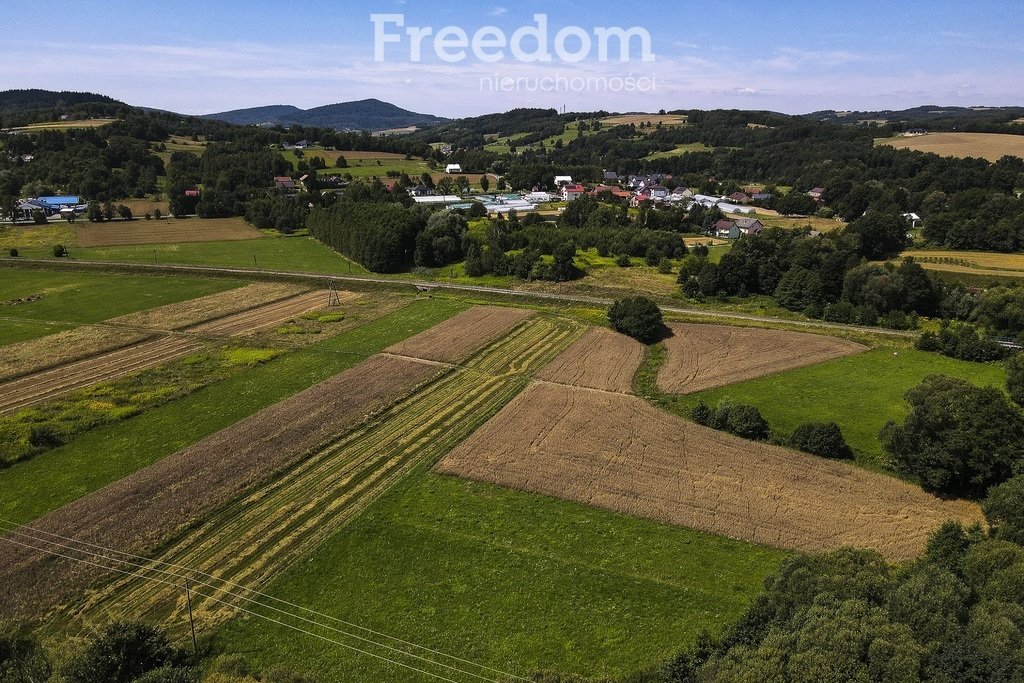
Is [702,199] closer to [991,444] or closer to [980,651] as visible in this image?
[991,444]

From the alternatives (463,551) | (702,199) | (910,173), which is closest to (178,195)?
(702,199)

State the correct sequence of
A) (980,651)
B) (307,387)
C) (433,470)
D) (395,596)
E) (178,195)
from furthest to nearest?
(178,195)
(307,387)
(433,470)
(395,596)
(980,651)

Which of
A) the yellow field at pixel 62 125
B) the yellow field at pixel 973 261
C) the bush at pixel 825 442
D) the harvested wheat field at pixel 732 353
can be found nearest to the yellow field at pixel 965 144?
the yellow field at pixel 973 261

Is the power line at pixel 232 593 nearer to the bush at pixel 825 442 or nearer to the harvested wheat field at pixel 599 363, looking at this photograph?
the bush at pixel 825 442

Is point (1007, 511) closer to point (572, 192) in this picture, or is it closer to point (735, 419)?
point (735, 419)

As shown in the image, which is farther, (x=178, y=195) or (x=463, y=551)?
(x=178, y=195)

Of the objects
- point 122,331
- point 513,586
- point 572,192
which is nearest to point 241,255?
point 122,331

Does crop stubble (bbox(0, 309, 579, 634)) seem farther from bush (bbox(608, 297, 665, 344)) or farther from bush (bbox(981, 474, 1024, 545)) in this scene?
bush (bbox(981, 474, 1024, 545))
